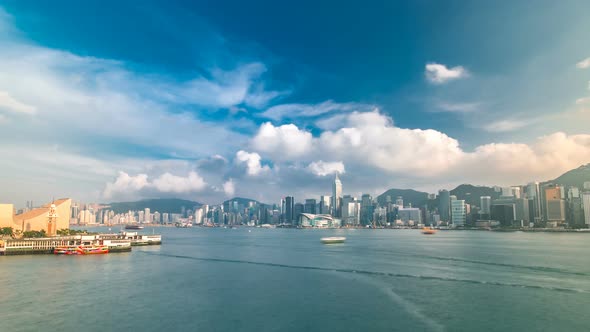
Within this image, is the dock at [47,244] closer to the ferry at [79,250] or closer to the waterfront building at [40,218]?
the ferry at [79,250]

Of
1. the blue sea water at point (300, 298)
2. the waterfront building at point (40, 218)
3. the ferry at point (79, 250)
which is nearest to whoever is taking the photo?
the blue sea water at point (300, 298)

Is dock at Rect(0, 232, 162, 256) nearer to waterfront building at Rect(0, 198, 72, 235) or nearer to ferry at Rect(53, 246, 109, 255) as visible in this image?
ferry at Rect(53, 246, 109, 255)

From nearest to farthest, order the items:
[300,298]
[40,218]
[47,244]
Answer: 1. [300,298]
2. [47,244]
3. [40,218]

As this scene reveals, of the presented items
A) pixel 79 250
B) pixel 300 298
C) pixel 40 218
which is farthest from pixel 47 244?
pixel 300 298

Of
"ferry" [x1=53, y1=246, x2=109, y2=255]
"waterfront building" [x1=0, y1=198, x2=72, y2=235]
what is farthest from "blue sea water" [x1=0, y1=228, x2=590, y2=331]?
"waterfront building" [x1=0, y1=198, x2=72, y2=235]

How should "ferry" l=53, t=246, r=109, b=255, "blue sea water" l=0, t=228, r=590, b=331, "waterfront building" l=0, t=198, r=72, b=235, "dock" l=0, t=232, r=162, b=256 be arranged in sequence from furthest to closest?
"waterfront building" l=0, t=198, r=72, b=235, "ferry" l=53, t=246, r=109, b=255, "dock" l=0, t=232, r=162, b=256, "blue sea water" l=0, t=228, r=590, b=331

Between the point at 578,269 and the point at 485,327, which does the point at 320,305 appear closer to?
the point at 485,327

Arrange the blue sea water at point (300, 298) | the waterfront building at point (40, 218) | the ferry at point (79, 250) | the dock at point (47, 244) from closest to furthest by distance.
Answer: the blue sea water at point (300, 298) < the dock at point (47, 244) < the ferry at point (79, 250) < the waterfront building at point (40, 218)

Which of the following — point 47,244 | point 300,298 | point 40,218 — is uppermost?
point 40,218

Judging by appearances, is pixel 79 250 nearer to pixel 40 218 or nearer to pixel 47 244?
pixel 47 244

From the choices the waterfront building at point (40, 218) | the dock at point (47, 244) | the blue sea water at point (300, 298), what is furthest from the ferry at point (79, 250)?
the waterfront building at point (40, 218)
